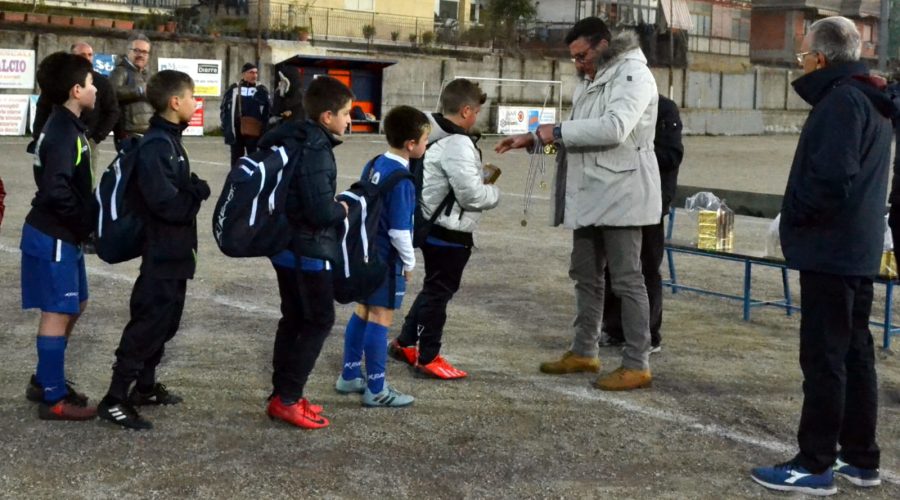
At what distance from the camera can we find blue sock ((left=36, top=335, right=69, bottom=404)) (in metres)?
5.59

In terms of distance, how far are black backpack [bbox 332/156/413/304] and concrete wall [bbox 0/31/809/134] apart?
79.4 ft

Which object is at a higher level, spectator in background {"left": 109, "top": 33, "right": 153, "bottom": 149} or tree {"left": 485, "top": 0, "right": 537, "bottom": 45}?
tree {"left": 485, "top": 0, "right": 537, "bottom": 45}

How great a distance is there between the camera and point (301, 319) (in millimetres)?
5504

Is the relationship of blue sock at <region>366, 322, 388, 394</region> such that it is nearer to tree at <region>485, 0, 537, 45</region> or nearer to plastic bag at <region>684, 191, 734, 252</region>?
plastic bag at <region>684, 191, 734, 252</region>

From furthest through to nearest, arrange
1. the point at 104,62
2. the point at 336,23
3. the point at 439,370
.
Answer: the point at 336,23 < the point at 104,62 < the point at 439,370

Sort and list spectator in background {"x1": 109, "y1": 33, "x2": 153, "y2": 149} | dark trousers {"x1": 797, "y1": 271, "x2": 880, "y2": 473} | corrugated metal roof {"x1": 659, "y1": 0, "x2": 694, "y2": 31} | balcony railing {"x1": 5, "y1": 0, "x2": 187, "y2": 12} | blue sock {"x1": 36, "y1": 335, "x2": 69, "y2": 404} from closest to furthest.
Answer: dark trousers {"x1": 797, "y1": 271, "x2": 880, "y2": 473} < blue sock {"x1": 36, "y1": 335, "x2": 69, "y2": 404} < spectator in background {"x1": 109, "y1": 33, "x2": 153, "y2": 149} < balcony railing {"x1": 5, "y1": 0, "x2": 187, "y2": 12} < corrugated metal roof {"x1": 659, "y1": 0, "x2": 694, "y2": 31}

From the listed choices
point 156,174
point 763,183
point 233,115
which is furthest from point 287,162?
point 763,183

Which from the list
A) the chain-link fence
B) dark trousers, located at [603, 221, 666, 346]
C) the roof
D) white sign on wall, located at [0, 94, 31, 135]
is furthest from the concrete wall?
dark trousers, located at [603, 221, 666, 346]

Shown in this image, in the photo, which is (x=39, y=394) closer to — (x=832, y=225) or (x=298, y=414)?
(x=298, y=414)

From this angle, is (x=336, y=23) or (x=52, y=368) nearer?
(x=52, y=368)

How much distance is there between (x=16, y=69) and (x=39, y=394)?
23.4 meters

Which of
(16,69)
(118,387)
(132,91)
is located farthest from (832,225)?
(16,69)

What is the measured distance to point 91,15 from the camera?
4147 cm

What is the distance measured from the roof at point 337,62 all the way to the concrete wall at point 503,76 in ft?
1.39
